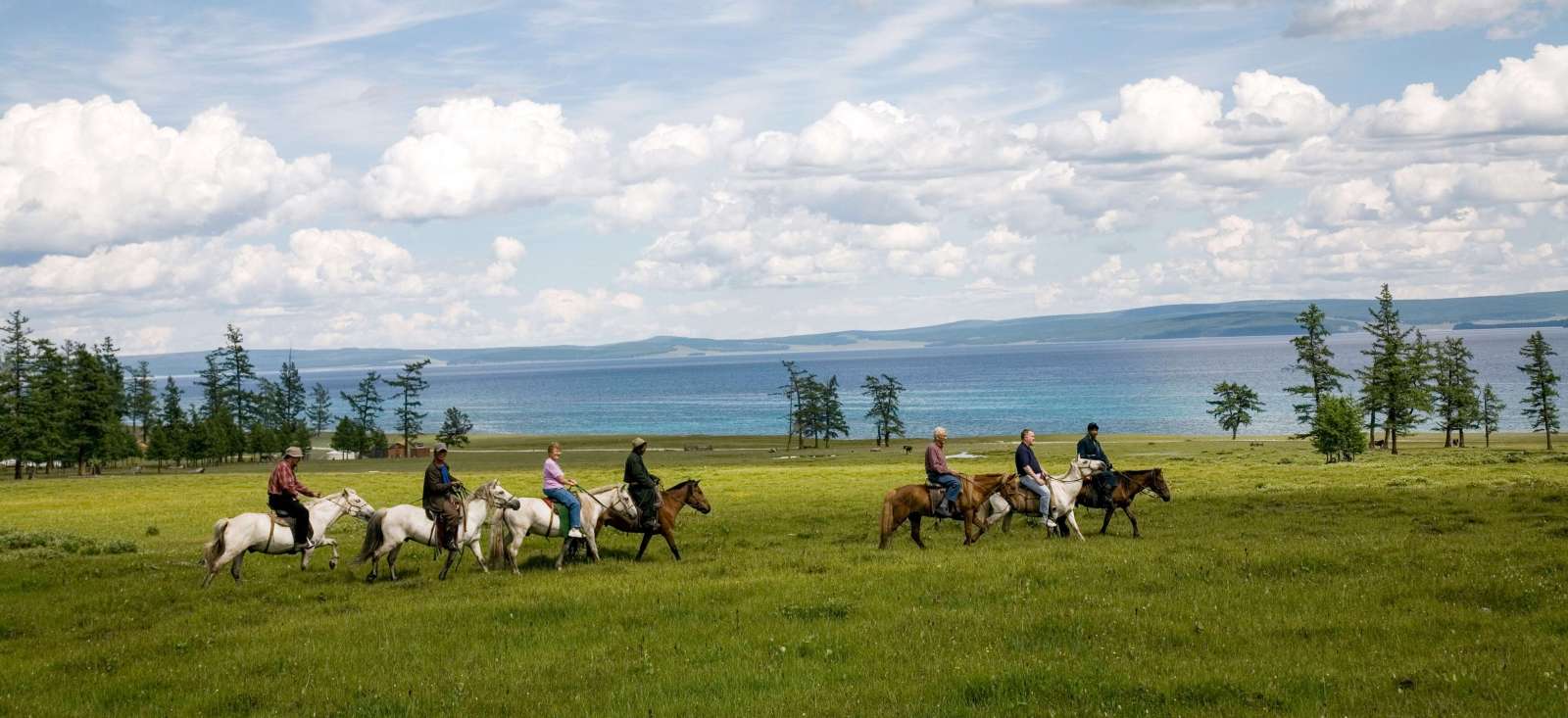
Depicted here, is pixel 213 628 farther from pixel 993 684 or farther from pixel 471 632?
pixel 993 684

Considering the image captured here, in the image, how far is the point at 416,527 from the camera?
2022cm

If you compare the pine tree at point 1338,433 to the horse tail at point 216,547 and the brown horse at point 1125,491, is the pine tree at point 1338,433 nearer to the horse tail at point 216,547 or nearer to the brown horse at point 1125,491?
the brown horse at point 1125,491

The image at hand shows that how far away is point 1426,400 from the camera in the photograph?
8156 centimetres

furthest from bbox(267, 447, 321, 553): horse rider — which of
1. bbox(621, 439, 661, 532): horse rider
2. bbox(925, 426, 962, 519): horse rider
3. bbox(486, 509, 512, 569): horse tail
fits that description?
bbox(925, 426, 962, 519): horse rider

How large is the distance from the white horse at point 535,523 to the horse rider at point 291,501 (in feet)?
11.7

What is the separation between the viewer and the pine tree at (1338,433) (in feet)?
202

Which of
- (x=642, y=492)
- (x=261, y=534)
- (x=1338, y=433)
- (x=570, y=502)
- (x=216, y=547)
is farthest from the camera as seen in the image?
(x=1338, y=433)

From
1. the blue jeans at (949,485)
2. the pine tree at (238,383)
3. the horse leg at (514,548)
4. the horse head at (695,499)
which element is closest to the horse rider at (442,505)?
the horse leg at (514,548)

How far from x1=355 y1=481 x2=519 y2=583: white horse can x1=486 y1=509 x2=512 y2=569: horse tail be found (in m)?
0.20

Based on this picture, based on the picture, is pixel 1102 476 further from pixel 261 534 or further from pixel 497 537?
pixel 261 534

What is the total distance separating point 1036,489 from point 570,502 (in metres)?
10.4

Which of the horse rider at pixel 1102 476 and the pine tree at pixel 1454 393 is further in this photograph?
the pine tree at pixel 1454 393

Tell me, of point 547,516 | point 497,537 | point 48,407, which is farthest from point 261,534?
point 48,407

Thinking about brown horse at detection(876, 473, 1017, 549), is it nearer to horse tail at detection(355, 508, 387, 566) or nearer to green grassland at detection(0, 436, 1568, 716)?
green grassland at detection(0, 436, 1568, 716)
